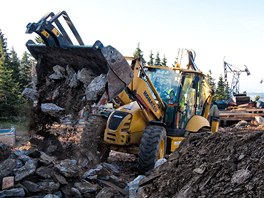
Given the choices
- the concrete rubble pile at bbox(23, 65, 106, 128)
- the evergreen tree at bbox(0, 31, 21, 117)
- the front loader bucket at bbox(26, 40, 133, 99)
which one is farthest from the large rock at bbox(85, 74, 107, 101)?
the evergreen tree at bbox(0, 31, 21, 117)

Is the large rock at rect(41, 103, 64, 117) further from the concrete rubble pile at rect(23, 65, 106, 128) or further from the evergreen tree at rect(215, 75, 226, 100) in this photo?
the evergreen tree at rect(215, 75, 226, 100)

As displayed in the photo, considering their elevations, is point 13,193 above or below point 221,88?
below

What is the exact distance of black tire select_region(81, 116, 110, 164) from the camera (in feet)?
23.0

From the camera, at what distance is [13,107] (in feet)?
68.1

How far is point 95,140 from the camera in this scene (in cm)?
726

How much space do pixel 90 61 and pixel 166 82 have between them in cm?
217

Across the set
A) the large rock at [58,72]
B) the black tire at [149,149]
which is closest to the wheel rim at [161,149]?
the black tire at [149,149]

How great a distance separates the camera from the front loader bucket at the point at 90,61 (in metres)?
5.62

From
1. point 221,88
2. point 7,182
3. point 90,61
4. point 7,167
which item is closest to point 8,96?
point 90,61

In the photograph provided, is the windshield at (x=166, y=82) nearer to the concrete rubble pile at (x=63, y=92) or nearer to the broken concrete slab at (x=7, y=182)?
the concrete rubble pile at (x=63, y=92)

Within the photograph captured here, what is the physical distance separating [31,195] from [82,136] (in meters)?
2.12

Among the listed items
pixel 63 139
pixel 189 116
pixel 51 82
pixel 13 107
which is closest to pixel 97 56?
pixel 51 82

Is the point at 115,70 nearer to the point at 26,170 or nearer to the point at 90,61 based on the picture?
the point at 90,61

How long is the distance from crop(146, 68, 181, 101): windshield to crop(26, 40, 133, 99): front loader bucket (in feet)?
6.18
